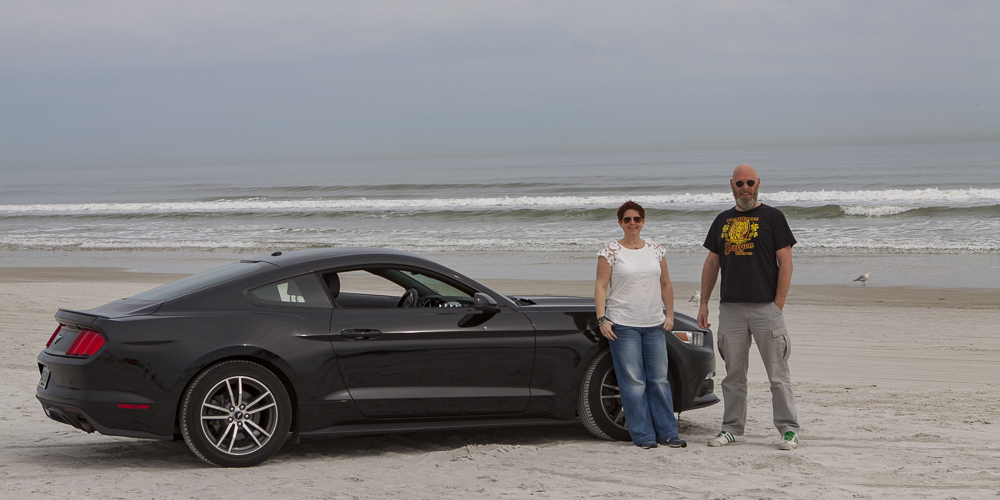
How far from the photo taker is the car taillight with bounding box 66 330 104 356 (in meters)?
4.98

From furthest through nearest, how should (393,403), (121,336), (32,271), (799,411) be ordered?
(32,271), (799,411), (393,403), (121,336)

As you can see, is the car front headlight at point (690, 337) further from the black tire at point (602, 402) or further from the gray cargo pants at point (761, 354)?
the black tire at point (602, 402)

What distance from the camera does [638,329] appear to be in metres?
5.74

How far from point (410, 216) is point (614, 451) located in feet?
106

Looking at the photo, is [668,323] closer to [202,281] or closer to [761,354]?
[761,354]

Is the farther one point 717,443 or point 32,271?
point 32,271

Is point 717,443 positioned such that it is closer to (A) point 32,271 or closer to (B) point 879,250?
A: (B) point 879,250

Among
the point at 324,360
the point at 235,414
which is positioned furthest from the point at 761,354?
the point at 235,414

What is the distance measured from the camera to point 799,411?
22.2 feet

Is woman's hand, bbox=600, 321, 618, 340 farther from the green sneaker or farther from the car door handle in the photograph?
the car door handle

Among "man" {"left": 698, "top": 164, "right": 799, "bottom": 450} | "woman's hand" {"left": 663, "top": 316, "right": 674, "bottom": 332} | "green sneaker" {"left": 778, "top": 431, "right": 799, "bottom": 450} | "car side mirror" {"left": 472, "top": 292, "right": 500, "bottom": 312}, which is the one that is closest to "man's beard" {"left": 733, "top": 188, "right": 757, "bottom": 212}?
"man" {"left": 698, "top": 164, "right": 799, "bottom": 450}

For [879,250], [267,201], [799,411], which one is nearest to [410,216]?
[267,201]

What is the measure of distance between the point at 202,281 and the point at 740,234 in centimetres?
349

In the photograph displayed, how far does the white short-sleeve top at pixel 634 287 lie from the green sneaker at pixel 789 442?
1.08 meters
